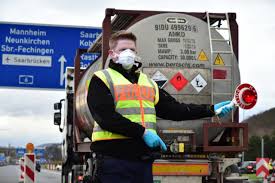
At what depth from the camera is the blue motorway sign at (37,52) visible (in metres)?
19.1

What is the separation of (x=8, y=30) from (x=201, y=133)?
37.3ft

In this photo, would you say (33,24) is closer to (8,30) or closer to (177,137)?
(8,30)

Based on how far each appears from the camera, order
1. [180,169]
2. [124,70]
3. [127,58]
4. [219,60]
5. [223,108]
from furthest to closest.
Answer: [219,60] → [180,169] → [223,108] → [124,70] → [127,58]

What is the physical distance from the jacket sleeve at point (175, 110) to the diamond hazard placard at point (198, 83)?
406 centimetres

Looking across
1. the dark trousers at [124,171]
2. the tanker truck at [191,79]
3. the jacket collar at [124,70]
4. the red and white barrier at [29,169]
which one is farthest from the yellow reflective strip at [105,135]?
the red and white barrier at [29,169]

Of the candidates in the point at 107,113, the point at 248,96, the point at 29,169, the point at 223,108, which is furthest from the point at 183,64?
the point at 29,169

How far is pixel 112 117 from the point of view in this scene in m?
4.29

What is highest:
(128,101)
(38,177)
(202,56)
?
(202,56)

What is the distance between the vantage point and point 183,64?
346 inches

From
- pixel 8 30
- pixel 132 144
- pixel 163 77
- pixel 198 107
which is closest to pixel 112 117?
pixel 132 144

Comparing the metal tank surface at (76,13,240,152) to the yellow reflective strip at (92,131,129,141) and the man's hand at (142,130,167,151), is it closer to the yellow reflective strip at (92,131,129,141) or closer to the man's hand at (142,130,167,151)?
the yellow reflective strip at (92,131,129,141)

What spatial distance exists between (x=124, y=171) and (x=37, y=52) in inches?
605

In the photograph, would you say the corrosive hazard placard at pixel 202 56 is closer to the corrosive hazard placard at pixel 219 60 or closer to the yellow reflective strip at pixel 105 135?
the corrosive hazard placard at pixel 219 60

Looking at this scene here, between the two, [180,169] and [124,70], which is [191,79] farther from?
[124,70]
